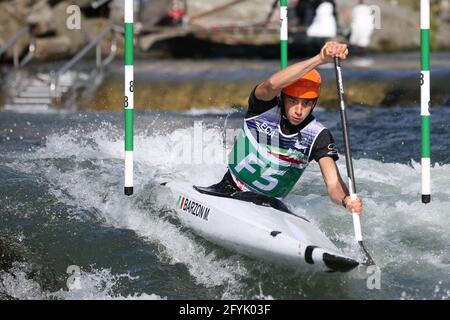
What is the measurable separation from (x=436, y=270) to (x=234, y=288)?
1.34m

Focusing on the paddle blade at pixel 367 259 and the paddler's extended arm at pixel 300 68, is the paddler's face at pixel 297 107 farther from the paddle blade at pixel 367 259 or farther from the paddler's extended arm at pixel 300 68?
the paddle blade at pixel 367 259

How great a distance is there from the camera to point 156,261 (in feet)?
21.2

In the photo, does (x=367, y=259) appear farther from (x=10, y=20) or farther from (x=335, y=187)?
(x=10, y=20)

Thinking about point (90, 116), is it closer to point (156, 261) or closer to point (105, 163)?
point (105, 163)

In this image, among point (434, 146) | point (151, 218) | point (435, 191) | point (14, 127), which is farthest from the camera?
point (14, 127)

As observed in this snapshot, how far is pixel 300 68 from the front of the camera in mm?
5777

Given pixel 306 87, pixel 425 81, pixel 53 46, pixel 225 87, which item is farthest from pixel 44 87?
pixel 306 87

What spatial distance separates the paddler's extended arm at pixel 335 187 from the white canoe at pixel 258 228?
0.85 ft

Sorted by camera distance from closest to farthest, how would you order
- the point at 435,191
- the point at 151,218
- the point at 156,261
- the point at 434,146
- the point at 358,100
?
the point at 156,261 → the point at 151,218 → the point at 435,191 → the point at 434,146 → the point at 358,100

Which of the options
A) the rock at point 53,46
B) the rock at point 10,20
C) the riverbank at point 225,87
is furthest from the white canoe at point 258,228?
the rock at point 10,20

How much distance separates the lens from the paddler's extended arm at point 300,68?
5.70 m

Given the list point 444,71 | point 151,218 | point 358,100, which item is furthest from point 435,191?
point 444,71

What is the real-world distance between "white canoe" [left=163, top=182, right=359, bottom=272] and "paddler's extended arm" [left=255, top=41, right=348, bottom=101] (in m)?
0.78

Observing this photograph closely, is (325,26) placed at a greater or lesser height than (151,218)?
greater
